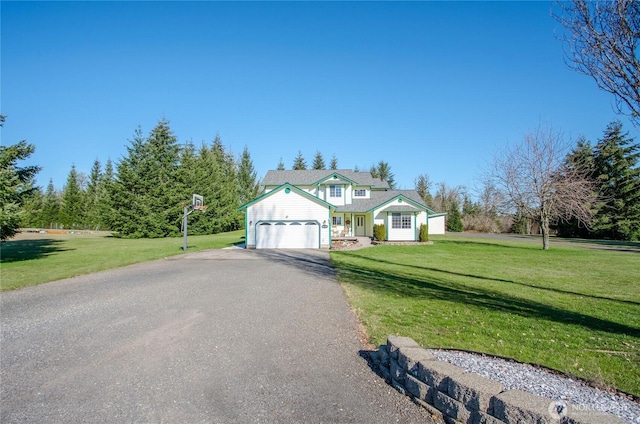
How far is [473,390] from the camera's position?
288 cm

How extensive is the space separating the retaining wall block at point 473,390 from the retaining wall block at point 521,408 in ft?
0.24

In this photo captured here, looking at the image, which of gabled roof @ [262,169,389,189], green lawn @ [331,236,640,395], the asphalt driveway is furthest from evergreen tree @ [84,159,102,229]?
green lawn @ [331,236,640,395]

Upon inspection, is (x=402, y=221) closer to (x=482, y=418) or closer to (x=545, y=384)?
(x=545, y=384)

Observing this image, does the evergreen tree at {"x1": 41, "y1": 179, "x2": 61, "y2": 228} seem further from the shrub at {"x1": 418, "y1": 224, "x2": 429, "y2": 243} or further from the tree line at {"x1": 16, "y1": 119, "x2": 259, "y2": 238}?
the shrub at {"x1": 418, "y1": 224, "x2": 429, "y2": 243}

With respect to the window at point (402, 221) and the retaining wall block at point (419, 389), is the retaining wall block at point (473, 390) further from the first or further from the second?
the window at point (402, 221)

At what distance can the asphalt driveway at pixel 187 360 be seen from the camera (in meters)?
3.36

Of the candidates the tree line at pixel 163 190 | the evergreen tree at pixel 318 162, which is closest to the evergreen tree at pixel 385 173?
the evergreen tree at pixel 318 162

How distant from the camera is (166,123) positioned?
36719 mm

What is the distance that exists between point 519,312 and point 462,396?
4.96 m

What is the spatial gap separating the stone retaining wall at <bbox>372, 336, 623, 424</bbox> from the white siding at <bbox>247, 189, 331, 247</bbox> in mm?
18750

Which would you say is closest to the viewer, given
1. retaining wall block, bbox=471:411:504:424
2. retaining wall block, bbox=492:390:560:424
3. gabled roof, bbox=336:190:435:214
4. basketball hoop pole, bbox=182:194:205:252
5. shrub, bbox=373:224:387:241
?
retaining wall block, bbox=492:390:560:424

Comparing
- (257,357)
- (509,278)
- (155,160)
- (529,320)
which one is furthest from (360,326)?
(155,160)

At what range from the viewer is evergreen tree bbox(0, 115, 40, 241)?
12.5m

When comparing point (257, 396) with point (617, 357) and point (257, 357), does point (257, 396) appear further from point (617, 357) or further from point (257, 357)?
point (617, 357)
